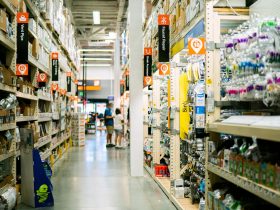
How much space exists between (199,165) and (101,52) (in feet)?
78.7

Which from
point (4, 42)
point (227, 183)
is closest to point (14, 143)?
point (4, 42)

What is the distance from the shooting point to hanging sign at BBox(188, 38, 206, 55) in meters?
4.53

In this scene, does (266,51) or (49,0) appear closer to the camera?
(266,51)

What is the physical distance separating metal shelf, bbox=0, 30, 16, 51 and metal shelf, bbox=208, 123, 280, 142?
3259 millimetres

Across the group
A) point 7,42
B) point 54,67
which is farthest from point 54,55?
point 7,42

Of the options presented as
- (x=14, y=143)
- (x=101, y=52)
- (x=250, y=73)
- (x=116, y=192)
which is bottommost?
(x=116, y=192)

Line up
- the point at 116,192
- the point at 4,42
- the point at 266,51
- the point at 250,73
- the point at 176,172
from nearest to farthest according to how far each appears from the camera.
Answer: the point at 266,51, the point at 250,73, the point at 4,42, the point at 176,172, the point at 116,192

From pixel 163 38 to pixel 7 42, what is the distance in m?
2.59

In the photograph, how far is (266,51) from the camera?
8.90ft

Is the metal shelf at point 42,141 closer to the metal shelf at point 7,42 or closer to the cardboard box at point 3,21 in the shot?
the metal shelf at point 7,42

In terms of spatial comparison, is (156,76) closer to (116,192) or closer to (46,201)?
(116,192)

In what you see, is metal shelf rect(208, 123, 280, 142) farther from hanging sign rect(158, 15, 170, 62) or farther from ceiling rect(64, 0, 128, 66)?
ceiling rect(64, 0, 128, 66)

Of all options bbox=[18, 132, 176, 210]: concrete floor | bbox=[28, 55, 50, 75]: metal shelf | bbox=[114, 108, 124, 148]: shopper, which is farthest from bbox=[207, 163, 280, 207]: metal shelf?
bbox=[114, 108, 124, 148]: shopper

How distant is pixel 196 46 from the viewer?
15.0 ft
